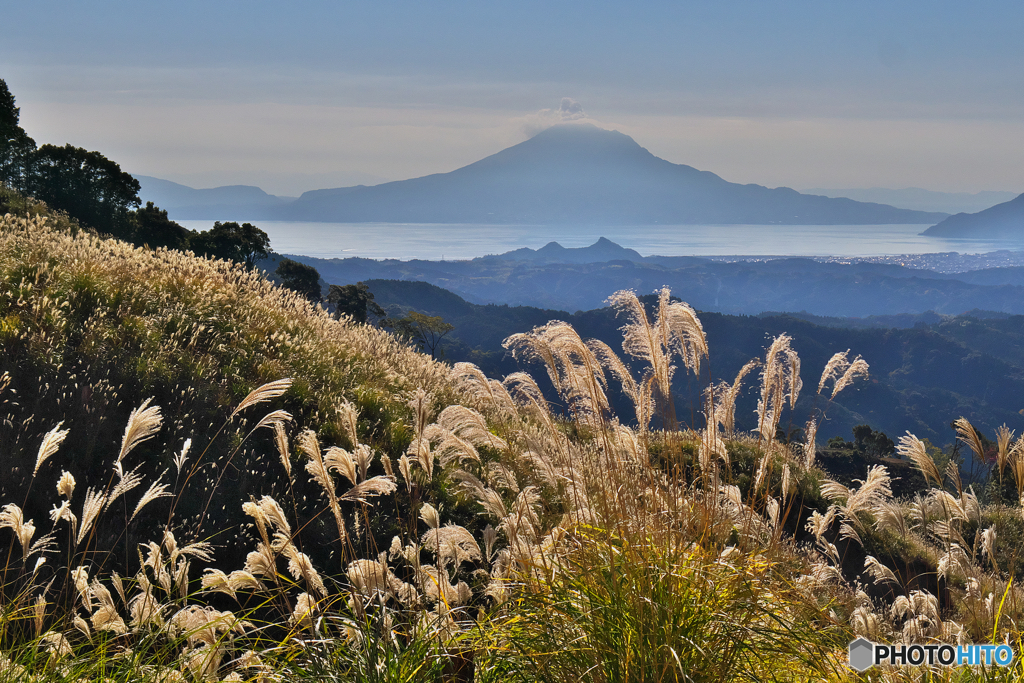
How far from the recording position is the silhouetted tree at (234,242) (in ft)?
141

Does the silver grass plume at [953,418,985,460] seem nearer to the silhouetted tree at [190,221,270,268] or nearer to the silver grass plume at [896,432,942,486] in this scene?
the silver grass plume at [896,432,942,486]

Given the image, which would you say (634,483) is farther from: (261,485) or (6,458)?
(6,458)

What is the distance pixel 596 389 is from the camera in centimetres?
392

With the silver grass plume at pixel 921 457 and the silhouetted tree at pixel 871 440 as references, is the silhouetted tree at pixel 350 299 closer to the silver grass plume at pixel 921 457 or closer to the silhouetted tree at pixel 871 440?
the silhouetted tree at pixel 871 440

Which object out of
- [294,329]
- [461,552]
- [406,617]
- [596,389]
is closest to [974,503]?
[596,389]

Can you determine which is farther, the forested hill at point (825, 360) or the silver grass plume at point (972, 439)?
the forested hill at point (825, 360)

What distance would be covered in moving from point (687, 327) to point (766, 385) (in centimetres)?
79

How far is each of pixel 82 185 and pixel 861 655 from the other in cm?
4866

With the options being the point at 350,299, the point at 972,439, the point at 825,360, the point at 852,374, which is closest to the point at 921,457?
the point at 972,439

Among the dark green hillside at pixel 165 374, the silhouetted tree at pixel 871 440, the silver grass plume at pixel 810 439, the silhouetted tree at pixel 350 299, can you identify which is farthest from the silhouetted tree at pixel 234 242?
the silver grass plume at pixel 810 439

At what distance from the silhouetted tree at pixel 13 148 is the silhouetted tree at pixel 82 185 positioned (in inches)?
16.9
